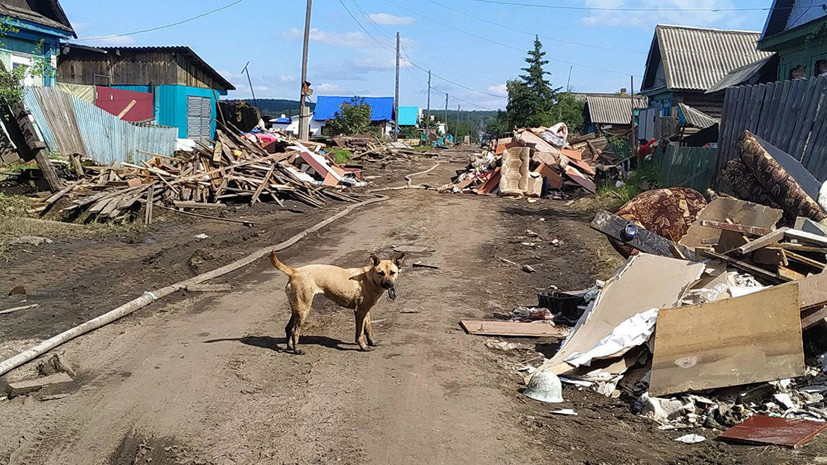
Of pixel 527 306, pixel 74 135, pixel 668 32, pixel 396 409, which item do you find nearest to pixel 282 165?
pixel 74 135

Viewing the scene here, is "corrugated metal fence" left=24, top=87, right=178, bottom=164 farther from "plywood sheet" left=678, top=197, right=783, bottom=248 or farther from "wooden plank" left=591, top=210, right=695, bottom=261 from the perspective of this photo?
"plywood sheet" left=678, top=197, right=783, bottom=248

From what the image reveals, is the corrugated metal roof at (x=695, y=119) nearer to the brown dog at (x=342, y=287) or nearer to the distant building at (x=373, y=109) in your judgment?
the brown dog at (x=342, y=287)

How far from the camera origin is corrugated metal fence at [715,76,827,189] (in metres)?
10.4

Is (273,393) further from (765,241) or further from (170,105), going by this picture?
(170,105)

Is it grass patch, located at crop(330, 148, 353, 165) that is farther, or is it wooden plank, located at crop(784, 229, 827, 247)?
grass patch, located at crop(330, 148, 353, 165)

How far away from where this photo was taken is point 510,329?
26.1 ft

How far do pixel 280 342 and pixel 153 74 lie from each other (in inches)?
1061

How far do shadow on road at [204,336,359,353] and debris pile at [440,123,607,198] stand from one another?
1648cm

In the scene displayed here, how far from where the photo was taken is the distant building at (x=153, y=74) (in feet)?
102

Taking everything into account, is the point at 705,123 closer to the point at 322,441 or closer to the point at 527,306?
the point at 527,306

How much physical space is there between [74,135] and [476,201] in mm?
11071

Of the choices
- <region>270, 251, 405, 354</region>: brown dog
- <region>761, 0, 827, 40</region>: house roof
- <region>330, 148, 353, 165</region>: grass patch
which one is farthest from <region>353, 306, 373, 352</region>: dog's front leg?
<region>330, 148, 353, 165</region>: grass patch

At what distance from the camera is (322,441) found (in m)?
4.91

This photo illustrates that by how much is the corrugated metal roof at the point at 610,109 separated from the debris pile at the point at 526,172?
971 inches
